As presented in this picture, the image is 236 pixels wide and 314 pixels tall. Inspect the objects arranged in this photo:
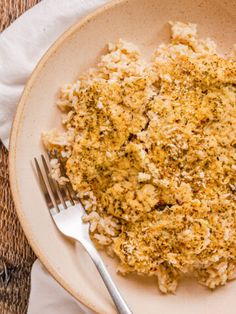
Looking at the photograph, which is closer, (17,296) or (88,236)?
(88,236)

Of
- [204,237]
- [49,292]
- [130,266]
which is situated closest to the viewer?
[204,237]

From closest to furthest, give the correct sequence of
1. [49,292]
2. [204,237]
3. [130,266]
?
[204,237]
[130,266]
[49,292]

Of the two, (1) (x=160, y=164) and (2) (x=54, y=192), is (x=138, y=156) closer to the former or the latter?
(1) (x=160, y=164)

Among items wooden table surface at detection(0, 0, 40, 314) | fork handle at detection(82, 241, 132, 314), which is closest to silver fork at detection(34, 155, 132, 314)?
fork handle at detection(82, 241, 132, 314)

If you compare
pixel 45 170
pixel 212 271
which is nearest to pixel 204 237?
pixel 212 271

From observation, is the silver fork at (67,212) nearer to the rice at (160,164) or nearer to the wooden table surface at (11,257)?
the rice at (160,164)

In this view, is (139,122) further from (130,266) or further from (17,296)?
(17,296)

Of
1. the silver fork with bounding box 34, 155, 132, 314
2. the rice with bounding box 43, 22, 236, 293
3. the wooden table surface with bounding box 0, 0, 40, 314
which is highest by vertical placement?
the rice with bounding box 43, 22, 236, 293

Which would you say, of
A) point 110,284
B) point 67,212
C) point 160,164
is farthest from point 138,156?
point 110,284

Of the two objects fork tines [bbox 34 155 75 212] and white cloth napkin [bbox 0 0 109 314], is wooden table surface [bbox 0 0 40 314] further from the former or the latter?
fork tines [bbox 34 155 75 212]
